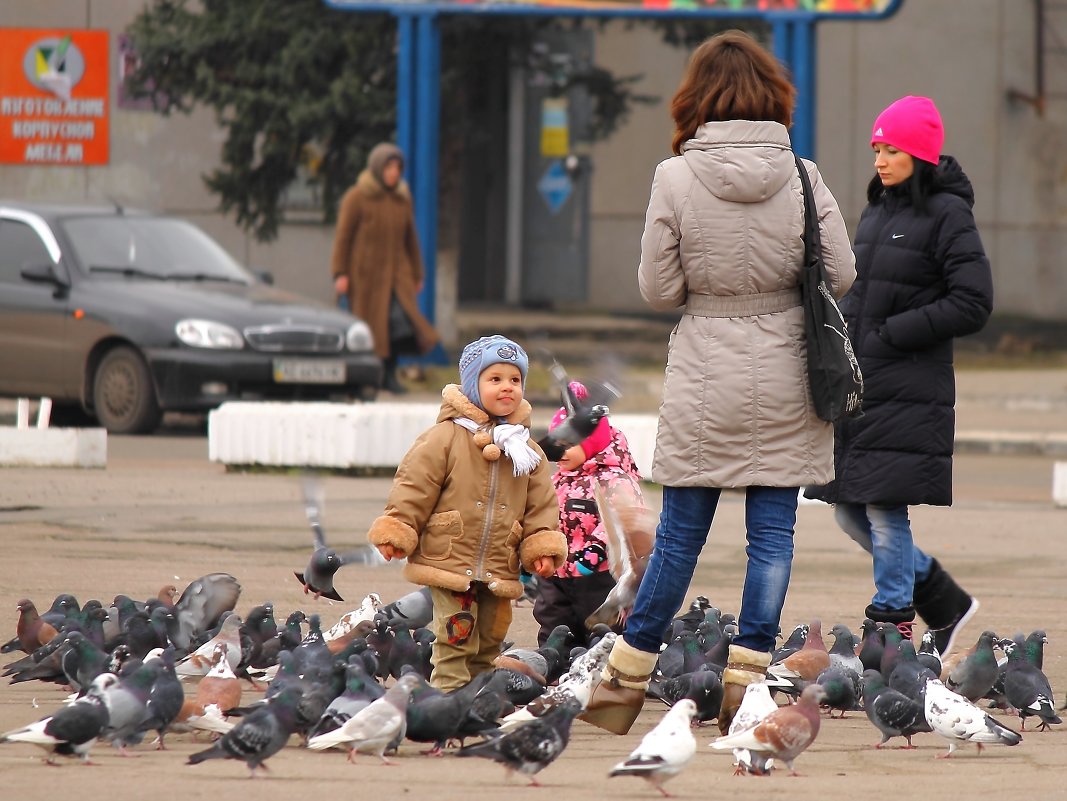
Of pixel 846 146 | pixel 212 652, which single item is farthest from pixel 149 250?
pixel 846 146

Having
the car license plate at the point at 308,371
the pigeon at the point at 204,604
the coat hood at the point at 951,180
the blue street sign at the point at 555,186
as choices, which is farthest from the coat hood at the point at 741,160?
the blue street sign at the point at 555,186

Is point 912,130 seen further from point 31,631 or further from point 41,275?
point 41,275

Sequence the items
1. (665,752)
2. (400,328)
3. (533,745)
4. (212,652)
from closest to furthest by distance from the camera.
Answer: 1. (665,752)
2. (533,745)
3. (212,652)
4. (400,328)

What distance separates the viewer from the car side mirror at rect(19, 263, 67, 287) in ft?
50.2

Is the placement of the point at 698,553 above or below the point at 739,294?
below

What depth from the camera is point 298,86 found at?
22953mm

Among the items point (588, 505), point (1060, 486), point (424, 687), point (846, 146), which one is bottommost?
point (1060, 486)

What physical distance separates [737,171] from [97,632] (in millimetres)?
2706

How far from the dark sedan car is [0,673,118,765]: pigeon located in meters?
9.62

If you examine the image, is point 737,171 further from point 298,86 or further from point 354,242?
point 298,86

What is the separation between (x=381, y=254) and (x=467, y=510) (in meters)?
11.9

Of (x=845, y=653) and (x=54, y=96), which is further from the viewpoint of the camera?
(x=54, y=96)

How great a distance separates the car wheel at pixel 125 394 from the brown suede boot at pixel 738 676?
9720 millimetres

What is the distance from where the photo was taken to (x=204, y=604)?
7.07m
